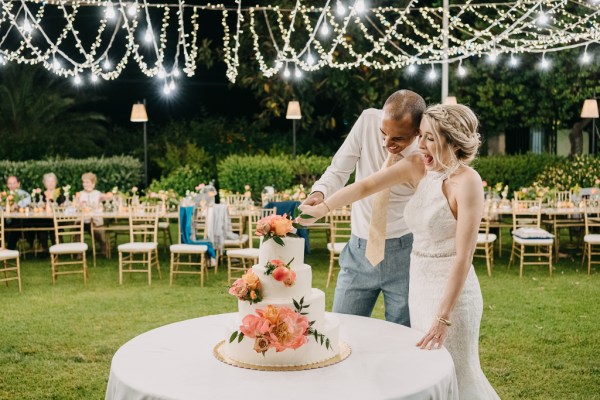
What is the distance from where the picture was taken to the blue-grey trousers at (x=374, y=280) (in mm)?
3303

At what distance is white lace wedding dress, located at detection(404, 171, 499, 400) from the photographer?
289 centimetres

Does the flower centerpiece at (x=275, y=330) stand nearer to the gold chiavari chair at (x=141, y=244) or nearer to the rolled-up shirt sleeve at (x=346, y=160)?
the rolled-up shirt sleeve at (x=346, y=160)

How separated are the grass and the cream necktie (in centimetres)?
188

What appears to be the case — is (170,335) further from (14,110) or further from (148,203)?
(14,110)

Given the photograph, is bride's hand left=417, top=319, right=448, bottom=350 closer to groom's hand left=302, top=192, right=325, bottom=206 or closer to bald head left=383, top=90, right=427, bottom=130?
groom's hand left=302, top=192, right=325, bottom=206

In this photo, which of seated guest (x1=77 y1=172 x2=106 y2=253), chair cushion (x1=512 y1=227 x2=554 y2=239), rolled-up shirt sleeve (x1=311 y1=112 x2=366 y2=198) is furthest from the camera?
seated guest (x1=77 y1=172 x2=106 y2=253)

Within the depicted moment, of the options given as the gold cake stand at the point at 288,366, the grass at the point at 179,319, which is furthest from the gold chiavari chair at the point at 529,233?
the gold cake stand at the point at 288,366

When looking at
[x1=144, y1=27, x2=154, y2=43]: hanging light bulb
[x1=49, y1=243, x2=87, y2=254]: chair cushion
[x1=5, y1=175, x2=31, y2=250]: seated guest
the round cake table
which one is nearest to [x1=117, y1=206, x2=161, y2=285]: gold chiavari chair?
[x1=49, y1=243, x2=87, y2=254]: chair cushion

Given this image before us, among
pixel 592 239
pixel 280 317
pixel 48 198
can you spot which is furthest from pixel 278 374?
pixel 48 198

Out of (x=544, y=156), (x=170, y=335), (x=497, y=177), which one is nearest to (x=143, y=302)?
(x=170, y=335)

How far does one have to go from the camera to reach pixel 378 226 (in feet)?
10.6

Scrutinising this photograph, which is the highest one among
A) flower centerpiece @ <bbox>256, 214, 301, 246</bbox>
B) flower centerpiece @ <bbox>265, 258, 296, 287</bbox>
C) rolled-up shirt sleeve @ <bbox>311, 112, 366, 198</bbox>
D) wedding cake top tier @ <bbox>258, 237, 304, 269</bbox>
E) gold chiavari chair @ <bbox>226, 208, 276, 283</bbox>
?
rolled-up shirt sleeve @ <bbox>311, 112, 366, 198</bbox>

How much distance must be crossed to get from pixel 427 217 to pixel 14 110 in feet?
55.1

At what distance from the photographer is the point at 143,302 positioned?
736 centimetres
